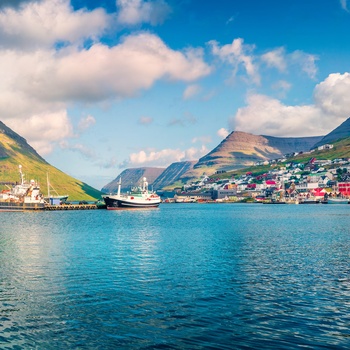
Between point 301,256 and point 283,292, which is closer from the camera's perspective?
point 283,292

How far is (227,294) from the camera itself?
35156 mm

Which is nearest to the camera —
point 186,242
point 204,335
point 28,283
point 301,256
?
point 204,335

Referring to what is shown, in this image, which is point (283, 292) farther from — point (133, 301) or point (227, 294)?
point (133, 301)

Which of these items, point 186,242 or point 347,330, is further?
point 186,242

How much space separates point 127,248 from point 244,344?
144 ft

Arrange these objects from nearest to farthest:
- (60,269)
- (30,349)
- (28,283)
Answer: (30,349) → (28,283) → (60,269)

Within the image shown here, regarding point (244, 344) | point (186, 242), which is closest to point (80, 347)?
point (244, 344)

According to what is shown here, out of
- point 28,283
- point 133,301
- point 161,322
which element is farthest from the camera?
point 28,283

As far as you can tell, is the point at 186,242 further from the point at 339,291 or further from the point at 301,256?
the point at 339,291

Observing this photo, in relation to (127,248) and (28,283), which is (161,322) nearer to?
(28,283)

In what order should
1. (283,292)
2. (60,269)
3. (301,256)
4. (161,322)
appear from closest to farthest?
(161,322) → (283,292) → (60,269) → (301,256)

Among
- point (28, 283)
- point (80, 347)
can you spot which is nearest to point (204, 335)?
point (80, 347)

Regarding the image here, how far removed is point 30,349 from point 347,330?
62.6ft

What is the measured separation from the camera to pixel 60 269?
46406 millimetres
